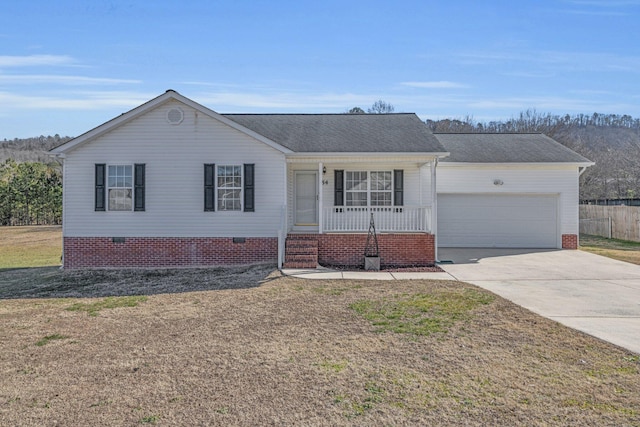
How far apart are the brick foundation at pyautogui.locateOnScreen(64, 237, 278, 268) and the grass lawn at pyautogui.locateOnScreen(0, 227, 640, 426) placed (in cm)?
425

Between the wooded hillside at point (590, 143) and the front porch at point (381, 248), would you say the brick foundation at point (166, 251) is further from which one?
the wooded hillside at point (590, 143)

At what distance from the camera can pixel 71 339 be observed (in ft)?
19.9

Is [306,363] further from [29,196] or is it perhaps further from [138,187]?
[29,196]

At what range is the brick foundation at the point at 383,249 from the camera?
12.9 metres

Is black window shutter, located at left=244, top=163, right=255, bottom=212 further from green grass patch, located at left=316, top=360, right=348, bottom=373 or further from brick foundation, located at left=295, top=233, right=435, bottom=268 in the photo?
green grass patch, located at left=316, top=360, right=348, bottom=373

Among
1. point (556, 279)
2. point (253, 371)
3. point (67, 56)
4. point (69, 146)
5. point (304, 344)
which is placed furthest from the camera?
point (67, 56)

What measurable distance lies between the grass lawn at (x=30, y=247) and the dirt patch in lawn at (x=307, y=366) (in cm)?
875

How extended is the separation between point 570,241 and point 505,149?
4.33 m

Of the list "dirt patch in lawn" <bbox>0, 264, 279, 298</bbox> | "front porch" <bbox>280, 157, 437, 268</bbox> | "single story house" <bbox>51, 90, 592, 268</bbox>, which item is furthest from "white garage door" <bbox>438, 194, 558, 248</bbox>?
"dirt patch in lawn" <bbox>0, 264, 279, 298</bbox>

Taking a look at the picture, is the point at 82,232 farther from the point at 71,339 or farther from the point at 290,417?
the point at 290,417

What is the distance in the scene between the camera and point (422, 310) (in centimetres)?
750

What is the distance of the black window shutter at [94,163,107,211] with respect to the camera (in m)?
12.9

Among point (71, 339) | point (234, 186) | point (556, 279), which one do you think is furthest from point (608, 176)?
point (71, 339)

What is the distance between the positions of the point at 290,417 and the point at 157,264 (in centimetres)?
1033
